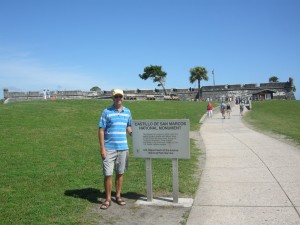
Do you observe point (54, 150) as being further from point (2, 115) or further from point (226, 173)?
point (2, 115)

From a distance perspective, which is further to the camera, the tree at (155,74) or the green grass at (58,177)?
the tree at (155,74)

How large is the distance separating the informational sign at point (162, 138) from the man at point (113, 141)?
270 millimetres

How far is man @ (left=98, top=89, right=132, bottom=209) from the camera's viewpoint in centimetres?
634

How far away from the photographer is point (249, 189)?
7.22 metres

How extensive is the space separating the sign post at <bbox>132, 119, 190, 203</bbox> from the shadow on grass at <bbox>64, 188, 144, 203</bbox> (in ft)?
1.91

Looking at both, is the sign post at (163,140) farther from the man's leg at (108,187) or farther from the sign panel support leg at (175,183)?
the man's leg at (108,187)

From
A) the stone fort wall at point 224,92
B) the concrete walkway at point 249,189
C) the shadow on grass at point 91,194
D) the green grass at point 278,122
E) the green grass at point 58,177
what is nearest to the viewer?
the concrete walkway at point 249,189

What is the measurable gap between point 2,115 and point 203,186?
1753cm

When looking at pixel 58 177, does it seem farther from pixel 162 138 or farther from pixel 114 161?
pixel 162 138

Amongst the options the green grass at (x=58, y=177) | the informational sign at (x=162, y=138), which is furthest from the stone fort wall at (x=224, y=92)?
the informational sign at (x=162, y=138)

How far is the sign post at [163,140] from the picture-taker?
Result: 638 cm

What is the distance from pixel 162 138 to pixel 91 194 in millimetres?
1806

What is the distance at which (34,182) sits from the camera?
789 centimetres

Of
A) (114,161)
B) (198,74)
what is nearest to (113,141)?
(114,161)
